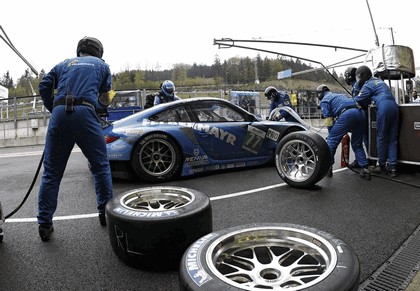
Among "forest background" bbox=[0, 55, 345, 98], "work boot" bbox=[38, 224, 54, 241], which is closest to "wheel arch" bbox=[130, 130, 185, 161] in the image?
"work boot" bbox=[38, 224, 54, 241]

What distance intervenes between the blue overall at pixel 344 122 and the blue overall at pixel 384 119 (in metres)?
0.25

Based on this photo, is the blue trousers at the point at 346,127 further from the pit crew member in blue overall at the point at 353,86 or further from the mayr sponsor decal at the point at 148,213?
the mayr sponsor decal at the point at 148,213

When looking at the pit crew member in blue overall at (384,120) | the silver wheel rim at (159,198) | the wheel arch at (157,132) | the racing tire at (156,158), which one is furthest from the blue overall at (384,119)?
the silver wheel rim at (159,198)

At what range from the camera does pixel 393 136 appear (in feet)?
17.3

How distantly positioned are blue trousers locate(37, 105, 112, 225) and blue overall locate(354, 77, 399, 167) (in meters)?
4.25

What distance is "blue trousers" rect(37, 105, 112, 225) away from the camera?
2.90 metres

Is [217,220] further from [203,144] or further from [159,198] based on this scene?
[203,144]

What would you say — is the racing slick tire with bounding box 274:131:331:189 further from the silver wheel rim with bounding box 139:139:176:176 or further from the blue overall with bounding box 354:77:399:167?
the silver wheel rim with bounding box 139:139:176:176

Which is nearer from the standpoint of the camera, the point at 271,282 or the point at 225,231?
the point at 271,282

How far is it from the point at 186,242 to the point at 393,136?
435 cm

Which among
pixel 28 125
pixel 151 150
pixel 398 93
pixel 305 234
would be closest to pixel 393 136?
pixel 398 93

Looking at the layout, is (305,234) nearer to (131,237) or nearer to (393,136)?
(131,237)

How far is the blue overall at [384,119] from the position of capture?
5234 mm

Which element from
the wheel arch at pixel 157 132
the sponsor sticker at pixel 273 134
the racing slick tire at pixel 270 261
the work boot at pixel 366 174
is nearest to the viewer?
the racing slick tire at pixel 270 261
